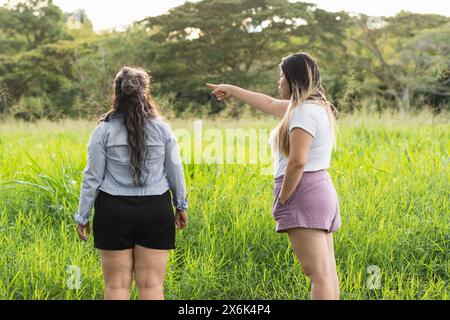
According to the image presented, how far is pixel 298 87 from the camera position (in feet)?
9.05

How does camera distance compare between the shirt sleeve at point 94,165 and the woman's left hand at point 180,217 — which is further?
the woman's left hand at point 180,217

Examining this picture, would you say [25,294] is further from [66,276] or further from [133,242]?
[133,242]

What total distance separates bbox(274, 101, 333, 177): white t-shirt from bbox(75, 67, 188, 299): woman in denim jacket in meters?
0.62

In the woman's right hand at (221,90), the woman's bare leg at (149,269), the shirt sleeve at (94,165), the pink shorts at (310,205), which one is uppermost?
the woman's right hand at (221,90)

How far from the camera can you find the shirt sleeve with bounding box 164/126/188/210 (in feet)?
9.52

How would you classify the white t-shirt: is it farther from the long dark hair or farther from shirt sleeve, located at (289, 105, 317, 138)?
the long dark hair

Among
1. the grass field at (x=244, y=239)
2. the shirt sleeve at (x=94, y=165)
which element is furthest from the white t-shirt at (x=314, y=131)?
the grass field at (x=244, y=239)

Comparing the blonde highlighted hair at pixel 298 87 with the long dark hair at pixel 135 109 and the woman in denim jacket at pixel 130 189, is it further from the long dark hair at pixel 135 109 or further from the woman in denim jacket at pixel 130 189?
the long dark hair at pixel 135 109

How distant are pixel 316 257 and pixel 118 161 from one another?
3.57ft

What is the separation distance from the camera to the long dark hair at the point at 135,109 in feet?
9.13

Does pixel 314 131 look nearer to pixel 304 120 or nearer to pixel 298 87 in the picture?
pixel 304 120

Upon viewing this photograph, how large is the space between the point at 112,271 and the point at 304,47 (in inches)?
921

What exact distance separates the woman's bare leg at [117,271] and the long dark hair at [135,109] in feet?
1.23
